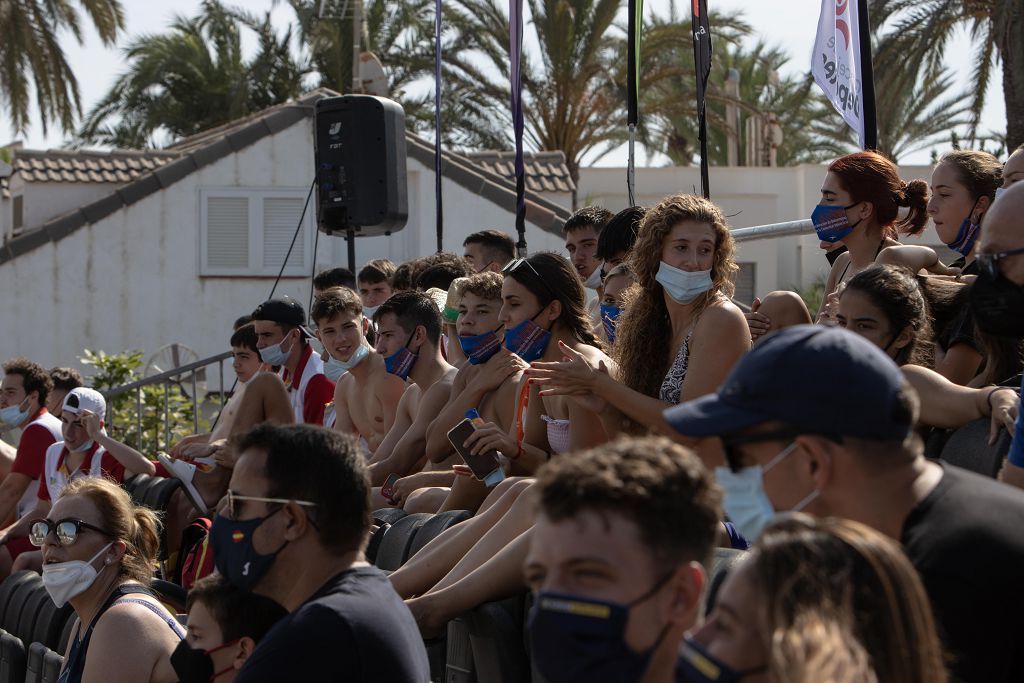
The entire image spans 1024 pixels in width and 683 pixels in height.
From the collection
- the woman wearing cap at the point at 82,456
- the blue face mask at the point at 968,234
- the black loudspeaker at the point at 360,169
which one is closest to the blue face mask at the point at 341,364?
the woman wearing cap at the point at 82,456

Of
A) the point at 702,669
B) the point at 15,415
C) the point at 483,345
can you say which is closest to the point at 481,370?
the point at 483,345

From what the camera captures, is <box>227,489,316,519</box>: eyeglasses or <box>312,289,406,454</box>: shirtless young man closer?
<box>227,489,316,519</box>: eyeglasses

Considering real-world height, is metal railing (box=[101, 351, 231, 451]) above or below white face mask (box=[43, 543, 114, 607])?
above

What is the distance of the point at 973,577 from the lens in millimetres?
2693

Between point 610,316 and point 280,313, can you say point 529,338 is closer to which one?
point 610,316

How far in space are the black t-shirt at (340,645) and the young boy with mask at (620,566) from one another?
1.07 metres

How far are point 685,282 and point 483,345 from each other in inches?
58.3

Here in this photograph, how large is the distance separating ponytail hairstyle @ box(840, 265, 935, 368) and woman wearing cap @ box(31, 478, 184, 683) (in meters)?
2.71

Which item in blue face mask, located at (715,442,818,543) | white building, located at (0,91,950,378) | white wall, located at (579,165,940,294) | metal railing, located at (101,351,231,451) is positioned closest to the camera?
blue face mask, located at (715,442,818,543)

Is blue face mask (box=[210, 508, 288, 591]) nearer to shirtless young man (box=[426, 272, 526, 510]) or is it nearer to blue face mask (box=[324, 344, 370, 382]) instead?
shirtless young man (box=[426, 272, 526, 510])

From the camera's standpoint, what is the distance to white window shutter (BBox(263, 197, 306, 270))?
2341 centimetres

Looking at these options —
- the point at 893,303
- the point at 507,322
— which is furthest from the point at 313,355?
the point at 893,303

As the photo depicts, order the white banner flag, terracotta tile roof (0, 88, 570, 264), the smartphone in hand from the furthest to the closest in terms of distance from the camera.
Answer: terracotta tile roof (0, 88, 570, 264)
the white banner flag
the smartphone in hand

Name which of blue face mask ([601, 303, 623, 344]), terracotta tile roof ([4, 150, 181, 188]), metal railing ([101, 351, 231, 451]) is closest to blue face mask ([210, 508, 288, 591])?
blue face mask ([601, 303, 623, 344])
